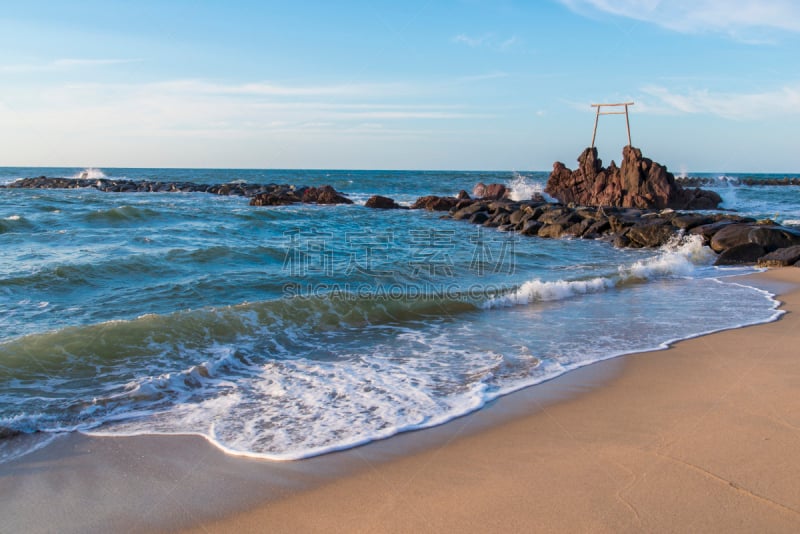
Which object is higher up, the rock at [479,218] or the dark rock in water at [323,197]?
the dark rock in water at [323,197]

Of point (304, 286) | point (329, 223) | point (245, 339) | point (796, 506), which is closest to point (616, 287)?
point (304, 286)

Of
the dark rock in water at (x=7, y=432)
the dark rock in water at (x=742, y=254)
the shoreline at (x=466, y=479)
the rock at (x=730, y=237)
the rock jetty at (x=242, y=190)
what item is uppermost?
the rock jetty at (x=242, y=190)

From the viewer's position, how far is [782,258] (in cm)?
1216

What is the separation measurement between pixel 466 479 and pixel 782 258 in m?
12.1

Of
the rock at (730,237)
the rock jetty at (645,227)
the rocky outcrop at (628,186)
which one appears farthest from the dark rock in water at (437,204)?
the rock at (730,237)

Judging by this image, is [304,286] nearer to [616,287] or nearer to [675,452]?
[616,287]

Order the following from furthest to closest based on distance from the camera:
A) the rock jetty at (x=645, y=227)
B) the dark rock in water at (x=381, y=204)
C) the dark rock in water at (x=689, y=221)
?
the dark rock in water at (x=381, y=204), the dark rock in water at (x=689, y=221), the rock jetty at (x=645, y=227)

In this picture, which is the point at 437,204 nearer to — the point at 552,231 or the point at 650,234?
the point at 552,231

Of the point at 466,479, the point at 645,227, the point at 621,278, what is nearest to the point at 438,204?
the point at 645,227

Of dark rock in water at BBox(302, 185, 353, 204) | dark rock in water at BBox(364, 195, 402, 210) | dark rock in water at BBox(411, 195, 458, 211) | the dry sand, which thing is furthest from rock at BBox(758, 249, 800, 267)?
dark rock in water at BBox(302, 185, 353, 204)

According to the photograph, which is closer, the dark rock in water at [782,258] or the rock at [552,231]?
the dark rock in water at [782,258]

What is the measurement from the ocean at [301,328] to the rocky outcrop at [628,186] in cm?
1353

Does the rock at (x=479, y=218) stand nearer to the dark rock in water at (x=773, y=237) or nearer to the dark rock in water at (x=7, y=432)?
the dark rock in water at (x=773, y=237)

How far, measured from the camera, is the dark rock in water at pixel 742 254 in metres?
12.9
